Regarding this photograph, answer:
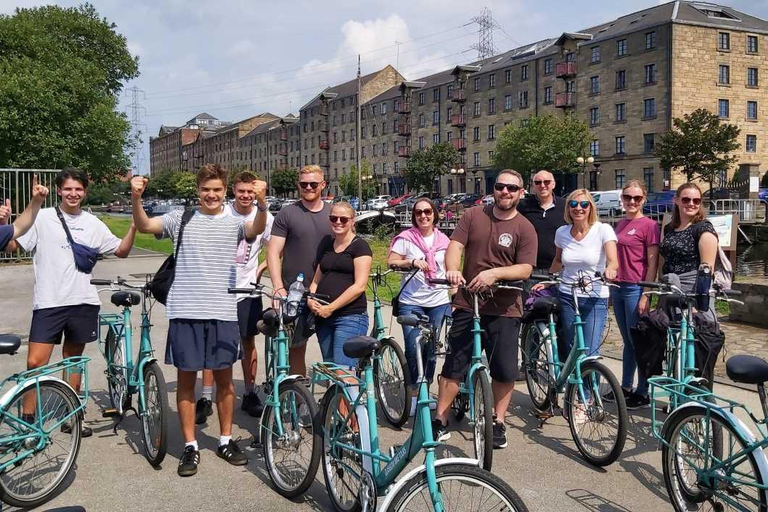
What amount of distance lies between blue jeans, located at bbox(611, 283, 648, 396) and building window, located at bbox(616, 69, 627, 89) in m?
53.4

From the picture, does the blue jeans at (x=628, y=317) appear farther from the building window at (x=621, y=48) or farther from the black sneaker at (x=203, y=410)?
the building window at (x=621, y=48)

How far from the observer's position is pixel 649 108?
53.0 metres

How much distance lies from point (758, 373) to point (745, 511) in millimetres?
691

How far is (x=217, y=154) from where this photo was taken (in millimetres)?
141375

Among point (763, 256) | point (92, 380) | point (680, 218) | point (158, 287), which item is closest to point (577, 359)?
point (680, 218)

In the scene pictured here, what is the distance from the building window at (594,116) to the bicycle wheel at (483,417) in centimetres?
5704

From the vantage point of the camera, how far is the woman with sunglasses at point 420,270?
5.80m

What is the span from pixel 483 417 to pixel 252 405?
236 cm

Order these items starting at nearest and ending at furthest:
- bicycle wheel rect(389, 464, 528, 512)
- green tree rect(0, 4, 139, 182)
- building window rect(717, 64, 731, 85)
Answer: bicycle wheel rect(389, 464, 528, 512), green tree rect(0, 4, 139, 182), building window rect(717, 64, 731, 85)

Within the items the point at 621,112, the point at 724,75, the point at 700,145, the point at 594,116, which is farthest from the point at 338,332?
the point at 724,75

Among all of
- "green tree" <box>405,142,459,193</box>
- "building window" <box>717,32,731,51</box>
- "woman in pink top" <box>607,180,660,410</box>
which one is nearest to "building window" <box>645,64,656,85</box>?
"building window" <box>717,32,731,51</box>

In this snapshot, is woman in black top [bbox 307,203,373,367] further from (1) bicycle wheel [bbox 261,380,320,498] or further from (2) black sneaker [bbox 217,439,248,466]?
(2) black sneaker [bbox 217,439,248,466]

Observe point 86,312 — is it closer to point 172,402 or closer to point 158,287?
point 158,287

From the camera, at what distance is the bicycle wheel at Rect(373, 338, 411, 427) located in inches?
212
